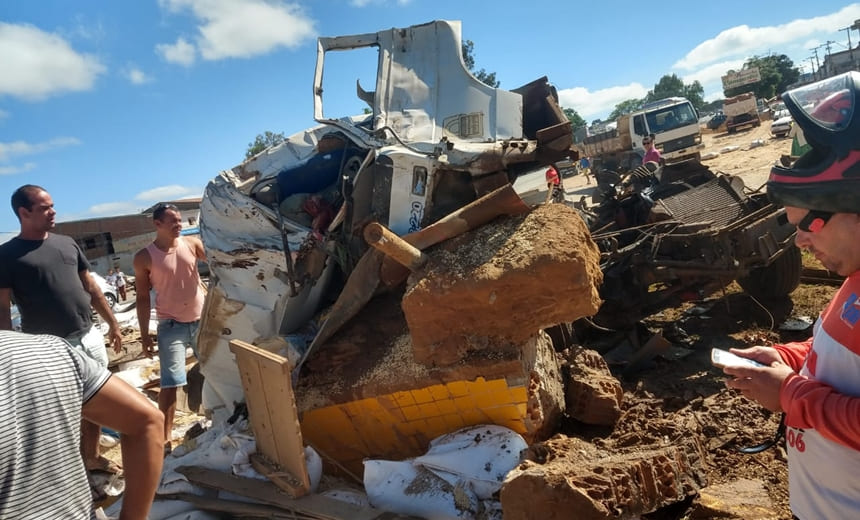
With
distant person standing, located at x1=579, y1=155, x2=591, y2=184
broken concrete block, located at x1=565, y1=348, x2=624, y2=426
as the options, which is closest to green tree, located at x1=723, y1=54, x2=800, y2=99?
distant person standing, located at x1=579, y1=155, x2=591, y2=184

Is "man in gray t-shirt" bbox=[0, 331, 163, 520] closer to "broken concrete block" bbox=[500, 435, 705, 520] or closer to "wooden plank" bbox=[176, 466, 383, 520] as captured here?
"wooden plank" bbox=[176, 466, 383, 520]

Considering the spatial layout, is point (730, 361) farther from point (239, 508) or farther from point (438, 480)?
point (239, 508)

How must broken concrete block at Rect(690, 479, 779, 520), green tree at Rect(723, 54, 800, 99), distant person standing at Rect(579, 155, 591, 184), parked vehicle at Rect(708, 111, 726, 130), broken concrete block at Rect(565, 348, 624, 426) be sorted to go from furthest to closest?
green tree at Rect(723, 54, 800, 99) < parked vehicle at Rect(708, 111, 726, 130) < distant person standing at Rect(579, 155, 591, 184) < broken concrete block at Rect(565, 348, 624, 426) < broken concrete block at Rect(690, 479, 779, 520)

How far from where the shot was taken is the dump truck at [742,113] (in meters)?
27.6

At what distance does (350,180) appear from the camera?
151 inches

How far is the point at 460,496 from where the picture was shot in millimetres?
2697

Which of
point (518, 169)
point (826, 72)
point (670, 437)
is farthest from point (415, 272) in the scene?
point (826, 72)

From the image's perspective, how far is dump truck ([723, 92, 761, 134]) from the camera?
27.6 metres

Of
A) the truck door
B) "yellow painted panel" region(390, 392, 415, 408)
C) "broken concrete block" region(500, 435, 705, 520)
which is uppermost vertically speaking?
the truck door

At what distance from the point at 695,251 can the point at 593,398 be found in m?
2.50

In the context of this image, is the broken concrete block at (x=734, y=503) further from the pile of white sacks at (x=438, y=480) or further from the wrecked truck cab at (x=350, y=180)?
the wrecked truck cab at (x=350, y=180)

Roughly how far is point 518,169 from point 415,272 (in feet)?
3.56

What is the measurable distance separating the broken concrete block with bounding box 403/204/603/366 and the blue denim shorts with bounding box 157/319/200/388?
211cm

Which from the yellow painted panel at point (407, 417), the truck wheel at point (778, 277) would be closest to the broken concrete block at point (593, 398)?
the yellow painted panel at point (407, 417)
